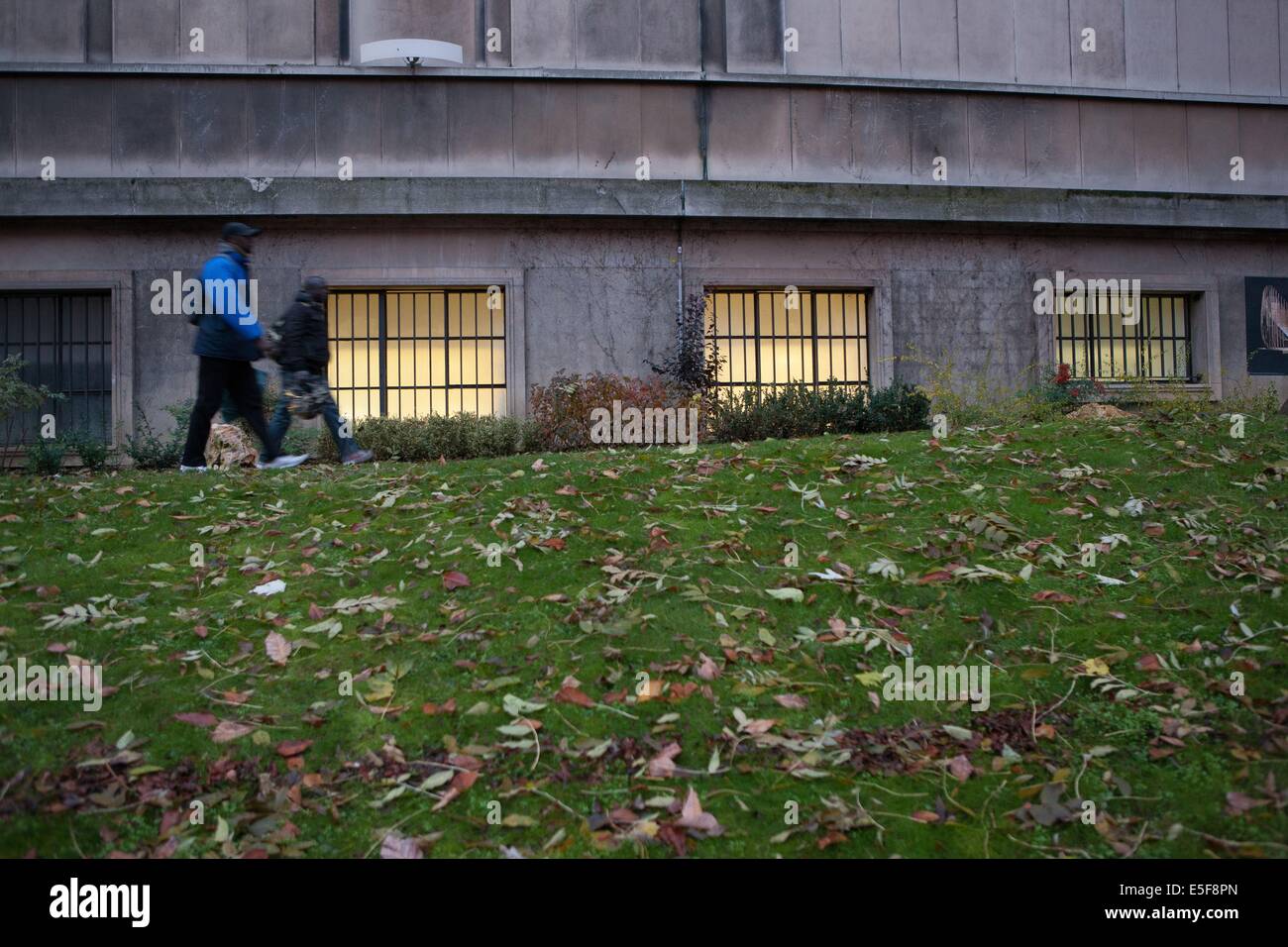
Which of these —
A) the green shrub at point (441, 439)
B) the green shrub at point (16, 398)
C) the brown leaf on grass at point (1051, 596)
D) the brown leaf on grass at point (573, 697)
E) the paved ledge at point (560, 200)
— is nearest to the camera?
the brown leaf on grass at point (573, 697)

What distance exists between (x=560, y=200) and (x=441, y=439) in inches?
172

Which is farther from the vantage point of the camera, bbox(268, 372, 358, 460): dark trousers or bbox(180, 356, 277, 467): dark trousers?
bbox(268, 372, 358, 460): dark trousers

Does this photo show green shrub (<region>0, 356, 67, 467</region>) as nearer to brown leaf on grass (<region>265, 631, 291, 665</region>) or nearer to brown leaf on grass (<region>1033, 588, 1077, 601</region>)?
brown leaf on grass (<region>265, 631, 291, 665</region>)

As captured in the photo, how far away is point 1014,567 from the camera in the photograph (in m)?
6.60

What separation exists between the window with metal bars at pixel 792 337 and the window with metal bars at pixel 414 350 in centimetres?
382

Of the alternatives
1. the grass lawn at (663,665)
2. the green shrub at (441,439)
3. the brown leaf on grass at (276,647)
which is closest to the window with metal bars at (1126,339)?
the grass lawn at (663,665)

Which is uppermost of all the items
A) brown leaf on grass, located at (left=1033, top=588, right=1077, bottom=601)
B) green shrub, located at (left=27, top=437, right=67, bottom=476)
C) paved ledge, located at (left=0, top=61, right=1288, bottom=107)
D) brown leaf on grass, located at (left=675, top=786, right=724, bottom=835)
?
paved ledge, located at (left=0, top=61, right=1288, bottom=107)

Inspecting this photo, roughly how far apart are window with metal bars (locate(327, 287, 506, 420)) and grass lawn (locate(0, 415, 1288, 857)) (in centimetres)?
765

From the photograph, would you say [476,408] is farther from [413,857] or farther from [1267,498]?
[413,857]

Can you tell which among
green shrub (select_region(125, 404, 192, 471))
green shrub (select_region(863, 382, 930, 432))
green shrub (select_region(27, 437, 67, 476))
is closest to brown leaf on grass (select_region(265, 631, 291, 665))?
green shrub (select_region(125, 404, 192, 471))

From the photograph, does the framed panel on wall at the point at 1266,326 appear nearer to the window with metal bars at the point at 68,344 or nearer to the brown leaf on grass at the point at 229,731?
the brown leaf on grass at the point at 229,731

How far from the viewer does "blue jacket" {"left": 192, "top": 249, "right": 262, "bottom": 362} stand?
9648 millimetres

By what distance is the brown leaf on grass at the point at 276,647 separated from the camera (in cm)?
555

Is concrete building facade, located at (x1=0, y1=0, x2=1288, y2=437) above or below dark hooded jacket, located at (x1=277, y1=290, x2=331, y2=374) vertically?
above
